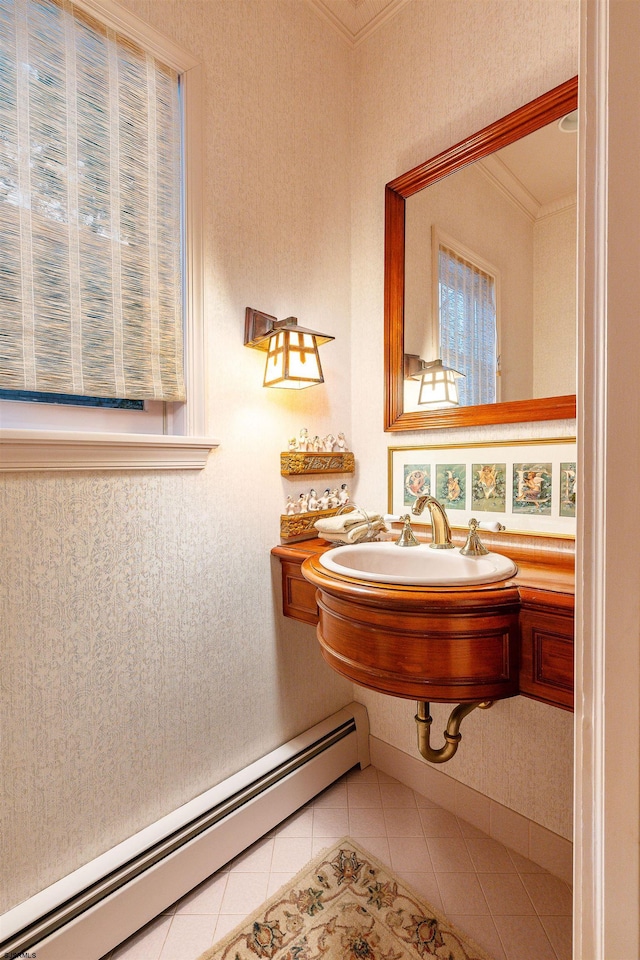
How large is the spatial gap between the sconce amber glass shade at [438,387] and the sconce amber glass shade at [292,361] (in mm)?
357

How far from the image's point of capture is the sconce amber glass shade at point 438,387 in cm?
135

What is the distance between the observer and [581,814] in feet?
1.51

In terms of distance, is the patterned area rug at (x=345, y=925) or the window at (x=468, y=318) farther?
the window at (x=468, y=318)

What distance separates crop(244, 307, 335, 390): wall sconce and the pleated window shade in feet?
0.77

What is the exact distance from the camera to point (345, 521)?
1306mm

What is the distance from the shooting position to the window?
1253 millimetres

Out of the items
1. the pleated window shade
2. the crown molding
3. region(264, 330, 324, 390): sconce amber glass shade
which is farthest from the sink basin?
the crown molding

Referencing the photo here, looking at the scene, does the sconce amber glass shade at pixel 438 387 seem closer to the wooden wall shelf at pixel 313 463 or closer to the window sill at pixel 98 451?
the wooden wall shelf at pixel 313 463

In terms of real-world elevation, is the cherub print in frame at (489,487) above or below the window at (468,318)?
below

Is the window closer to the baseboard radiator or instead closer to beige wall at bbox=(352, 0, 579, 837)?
beige wall at bbox=(352, 0, 579, 837)

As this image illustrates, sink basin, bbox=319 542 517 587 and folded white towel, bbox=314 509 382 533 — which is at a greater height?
folded white towel, bbox=314 509 382 533

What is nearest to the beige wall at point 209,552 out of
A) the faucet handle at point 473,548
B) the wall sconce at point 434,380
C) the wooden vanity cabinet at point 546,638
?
the wall sconce at point 434,380

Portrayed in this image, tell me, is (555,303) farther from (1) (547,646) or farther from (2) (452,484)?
(1) (547,646)

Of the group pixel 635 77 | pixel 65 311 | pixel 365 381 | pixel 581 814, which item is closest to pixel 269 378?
pixel 365 381
